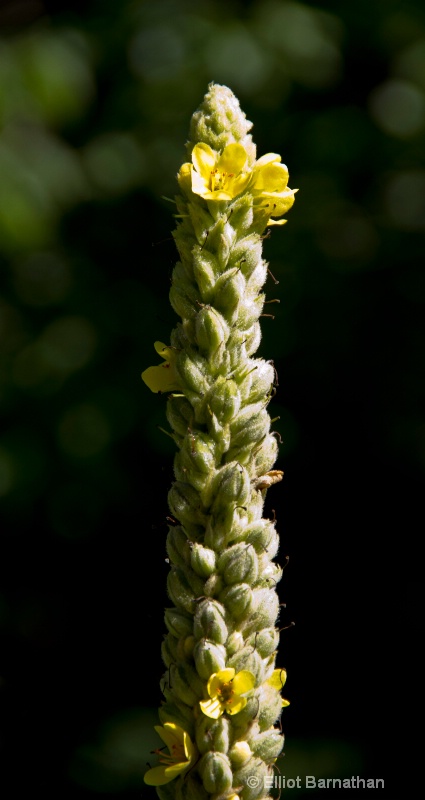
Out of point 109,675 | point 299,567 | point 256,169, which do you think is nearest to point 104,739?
point 109,675

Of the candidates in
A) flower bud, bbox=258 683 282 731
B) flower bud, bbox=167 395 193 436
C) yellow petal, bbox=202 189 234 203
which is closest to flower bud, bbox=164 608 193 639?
flower bud, bbox=258 683 282 731

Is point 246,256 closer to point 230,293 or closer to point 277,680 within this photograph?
point 230,293

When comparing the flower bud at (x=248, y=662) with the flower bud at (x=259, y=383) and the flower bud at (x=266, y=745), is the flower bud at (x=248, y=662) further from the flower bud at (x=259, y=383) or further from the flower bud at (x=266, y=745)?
the flower bud at (x=259, y=383)

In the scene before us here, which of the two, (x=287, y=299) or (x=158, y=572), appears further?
(x=158, y=572)

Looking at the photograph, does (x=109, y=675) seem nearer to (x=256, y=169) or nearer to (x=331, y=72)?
Result: (x=331, y=72)

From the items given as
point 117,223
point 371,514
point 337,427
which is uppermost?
point 117,223

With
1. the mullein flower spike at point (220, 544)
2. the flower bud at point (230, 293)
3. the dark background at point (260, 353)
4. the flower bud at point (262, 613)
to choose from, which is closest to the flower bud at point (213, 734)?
the mullein flower spike at point (220, 544)

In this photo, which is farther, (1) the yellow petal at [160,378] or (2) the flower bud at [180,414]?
(1) the yellow petal at [160,378]

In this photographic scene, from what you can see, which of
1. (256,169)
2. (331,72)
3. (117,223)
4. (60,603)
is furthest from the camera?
(60,603)
